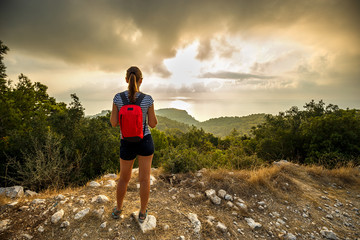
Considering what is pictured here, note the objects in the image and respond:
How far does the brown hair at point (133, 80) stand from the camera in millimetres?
1898

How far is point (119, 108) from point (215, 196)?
2.71m

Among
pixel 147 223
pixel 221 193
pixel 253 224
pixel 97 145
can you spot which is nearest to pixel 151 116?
pixel 147 223

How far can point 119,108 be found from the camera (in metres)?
1.97

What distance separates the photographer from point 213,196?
3.21 metres

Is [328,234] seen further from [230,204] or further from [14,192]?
[14,192]

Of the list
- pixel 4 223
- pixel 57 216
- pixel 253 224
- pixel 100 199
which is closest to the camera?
pixel 4 223

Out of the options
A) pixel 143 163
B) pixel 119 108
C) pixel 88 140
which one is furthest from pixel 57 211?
pixel 88 140

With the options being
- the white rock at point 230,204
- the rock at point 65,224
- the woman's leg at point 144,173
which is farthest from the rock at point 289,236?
the rock at point 65,224

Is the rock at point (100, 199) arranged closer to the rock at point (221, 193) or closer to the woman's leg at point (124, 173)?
the woman's leg at point (124, 173)

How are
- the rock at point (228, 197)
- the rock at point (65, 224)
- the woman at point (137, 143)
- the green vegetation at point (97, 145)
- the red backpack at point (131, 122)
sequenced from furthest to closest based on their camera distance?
the green vegetation at point (97, 145), the rock at point (228, 197), the rock at point (65, 224), the woman at point (137, 143), the red backpack at point (131, 122)

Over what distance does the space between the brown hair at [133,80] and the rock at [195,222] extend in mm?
2211

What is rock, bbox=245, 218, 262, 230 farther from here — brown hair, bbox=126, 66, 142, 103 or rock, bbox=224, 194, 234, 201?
brown hair, bbox=126, 66, 142, 103

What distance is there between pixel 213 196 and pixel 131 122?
2.55m

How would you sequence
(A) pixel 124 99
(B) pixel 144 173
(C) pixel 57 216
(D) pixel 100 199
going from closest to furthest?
1. (A) pixel 124 99
2. (B) pixel 144 173
3. (C) pixel 57 216
4. (D) pixel 100 199
